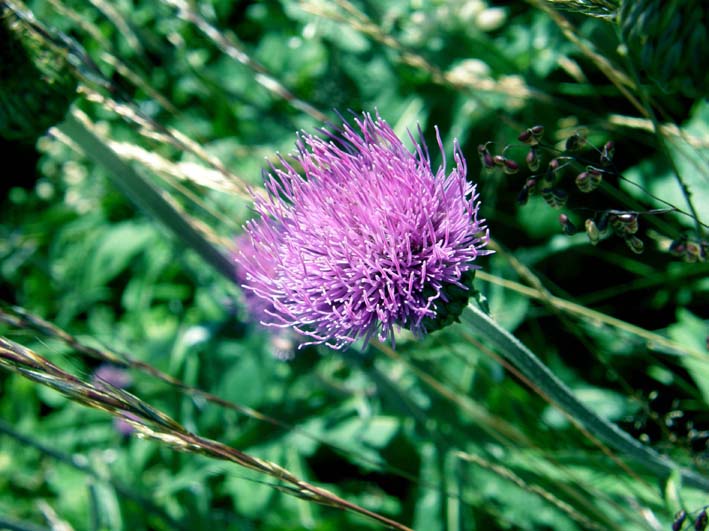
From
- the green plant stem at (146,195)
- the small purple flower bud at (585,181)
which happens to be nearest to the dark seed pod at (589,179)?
the small purple flower bud at (585,181)

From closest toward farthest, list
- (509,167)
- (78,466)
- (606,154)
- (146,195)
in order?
(606,154)
(509,167)
(146,195)
(78,466)

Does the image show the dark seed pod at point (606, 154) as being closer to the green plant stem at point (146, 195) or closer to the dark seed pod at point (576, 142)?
the dark seed pod at point (576, 142)

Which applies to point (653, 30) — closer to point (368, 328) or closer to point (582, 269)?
point (368, 328)

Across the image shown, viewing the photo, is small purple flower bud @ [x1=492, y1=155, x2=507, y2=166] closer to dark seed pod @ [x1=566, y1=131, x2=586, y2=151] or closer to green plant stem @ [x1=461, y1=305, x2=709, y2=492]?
dark seed pod @ [x1=566, y1=131, x2=586, y2=151]

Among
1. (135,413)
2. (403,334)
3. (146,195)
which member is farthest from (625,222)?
(146,195)

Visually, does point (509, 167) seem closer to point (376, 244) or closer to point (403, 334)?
point (376, 244)

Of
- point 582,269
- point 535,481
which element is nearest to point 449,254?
point 535,481

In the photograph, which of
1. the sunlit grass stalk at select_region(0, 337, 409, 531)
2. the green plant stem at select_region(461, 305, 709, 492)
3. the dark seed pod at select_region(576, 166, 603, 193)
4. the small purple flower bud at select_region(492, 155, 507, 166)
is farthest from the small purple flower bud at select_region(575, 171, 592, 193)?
the sunlit grass stalk at select_region(0, 337, 409, 531)
